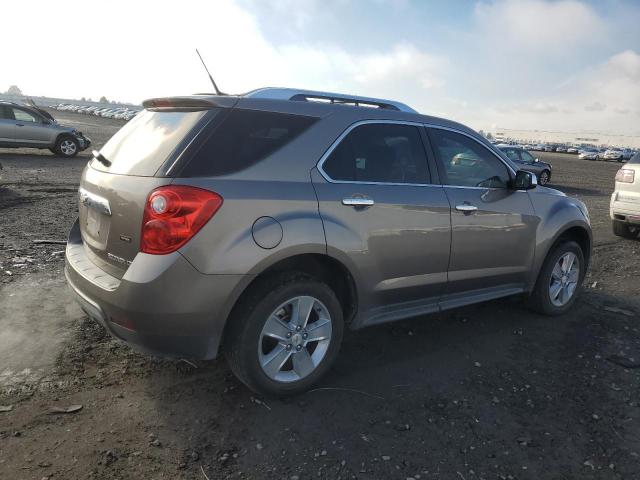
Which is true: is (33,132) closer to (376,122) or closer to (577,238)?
(376,122)

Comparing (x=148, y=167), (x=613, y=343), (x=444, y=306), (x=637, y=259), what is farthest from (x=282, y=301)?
(x=637, y=259)

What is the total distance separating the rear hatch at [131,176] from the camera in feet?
9.09

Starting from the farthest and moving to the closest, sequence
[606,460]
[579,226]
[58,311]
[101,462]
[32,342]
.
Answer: [579,226] → [58,311] → [32,342] → [606,460] → [101,462]

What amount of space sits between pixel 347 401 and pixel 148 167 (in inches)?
73.1

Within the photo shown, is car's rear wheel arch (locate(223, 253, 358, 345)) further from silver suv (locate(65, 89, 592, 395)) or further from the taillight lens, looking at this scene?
the taillight lens

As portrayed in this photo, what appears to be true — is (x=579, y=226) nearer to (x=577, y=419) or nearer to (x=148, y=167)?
(x=577, y=419)

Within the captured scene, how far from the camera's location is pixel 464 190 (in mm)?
3934

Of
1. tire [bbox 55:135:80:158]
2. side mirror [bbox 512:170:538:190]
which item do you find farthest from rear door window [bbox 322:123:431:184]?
tire [bbox 55:135:80:158]

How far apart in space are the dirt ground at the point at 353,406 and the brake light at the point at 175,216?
1.05 metres

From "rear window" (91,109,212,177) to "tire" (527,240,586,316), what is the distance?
3431 mm

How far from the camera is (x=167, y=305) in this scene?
264 cm

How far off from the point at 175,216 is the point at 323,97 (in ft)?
4.79

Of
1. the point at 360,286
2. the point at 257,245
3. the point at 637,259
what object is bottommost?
the point at 637,259

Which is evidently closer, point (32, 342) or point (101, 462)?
point (101, 462)
